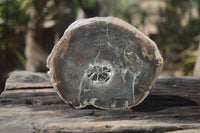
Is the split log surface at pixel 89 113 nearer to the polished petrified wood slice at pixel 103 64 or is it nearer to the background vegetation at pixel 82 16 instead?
the polished petrified wood slice at pixel 103 64

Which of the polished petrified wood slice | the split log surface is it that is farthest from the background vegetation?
the polished petrified wood slice

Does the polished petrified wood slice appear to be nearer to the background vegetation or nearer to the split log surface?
the split log surface

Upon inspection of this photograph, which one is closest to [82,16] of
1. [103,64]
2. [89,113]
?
[103,64]

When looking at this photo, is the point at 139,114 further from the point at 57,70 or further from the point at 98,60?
the point at 57,70

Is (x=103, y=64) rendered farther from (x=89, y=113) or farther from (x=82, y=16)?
(x=82, y=16)

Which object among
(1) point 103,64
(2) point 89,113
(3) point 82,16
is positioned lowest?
(2) point 89,113

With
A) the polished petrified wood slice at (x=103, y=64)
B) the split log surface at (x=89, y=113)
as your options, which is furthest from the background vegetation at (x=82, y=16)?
the polished petrified wood slice at (x=103, y=64)

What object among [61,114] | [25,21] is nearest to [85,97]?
[61,114]
